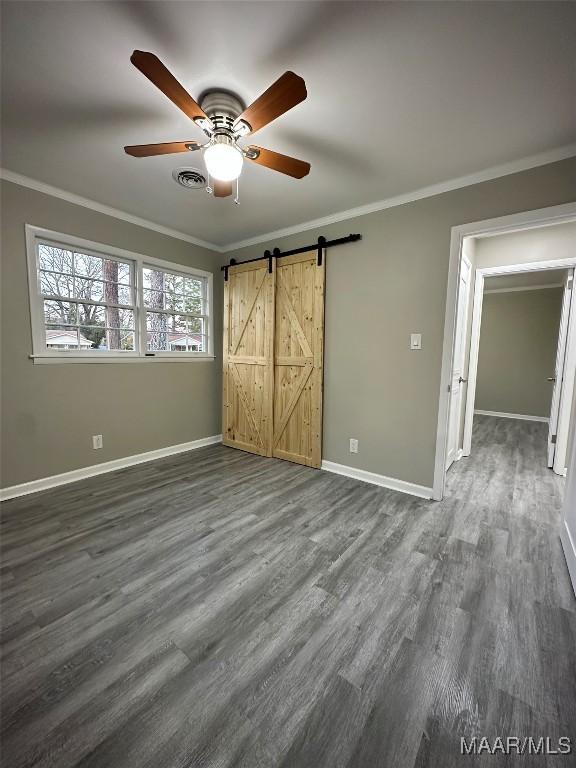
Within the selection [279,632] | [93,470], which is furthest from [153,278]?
[279,632]

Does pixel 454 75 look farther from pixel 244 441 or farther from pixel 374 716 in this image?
pixel 244 441

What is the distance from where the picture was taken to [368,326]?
3104mm

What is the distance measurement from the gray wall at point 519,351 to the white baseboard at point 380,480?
16.4 ft

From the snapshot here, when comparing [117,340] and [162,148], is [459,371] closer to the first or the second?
[162,148]

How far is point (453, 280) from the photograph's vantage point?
2611 millimetres

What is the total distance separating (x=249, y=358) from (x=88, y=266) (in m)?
1.94

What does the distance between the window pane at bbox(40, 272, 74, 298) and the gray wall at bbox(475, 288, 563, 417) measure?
24.2 ft

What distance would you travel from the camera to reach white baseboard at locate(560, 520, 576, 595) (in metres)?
1.81

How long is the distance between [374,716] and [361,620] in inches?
16.2

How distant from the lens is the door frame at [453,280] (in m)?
2.25

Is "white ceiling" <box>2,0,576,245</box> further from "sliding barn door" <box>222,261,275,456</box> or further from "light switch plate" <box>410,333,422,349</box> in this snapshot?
"sliding barn door" <box>222,261,275,456</box>

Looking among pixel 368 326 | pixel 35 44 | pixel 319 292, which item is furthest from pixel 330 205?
pixel 35 44

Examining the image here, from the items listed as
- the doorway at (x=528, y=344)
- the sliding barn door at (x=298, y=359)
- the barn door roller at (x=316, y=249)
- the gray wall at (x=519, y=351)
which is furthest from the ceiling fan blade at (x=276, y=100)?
the gray wall at (x=519, y=351)

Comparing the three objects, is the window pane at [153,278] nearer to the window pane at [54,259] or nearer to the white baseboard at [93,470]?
the window pane at [54,259]
